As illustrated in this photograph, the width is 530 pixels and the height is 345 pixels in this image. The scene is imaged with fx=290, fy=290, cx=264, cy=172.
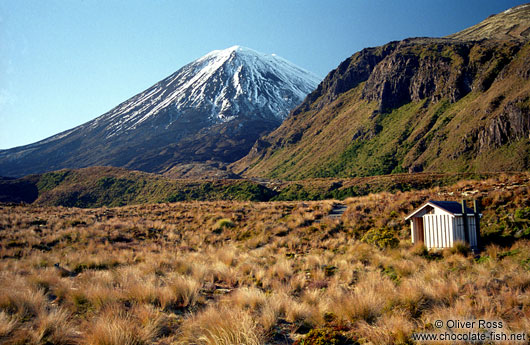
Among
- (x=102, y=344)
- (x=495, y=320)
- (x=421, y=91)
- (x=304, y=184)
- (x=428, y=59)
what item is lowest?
(x=304, y=184)

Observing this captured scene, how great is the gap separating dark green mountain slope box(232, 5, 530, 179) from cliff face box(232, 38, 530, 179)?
26 centimetres

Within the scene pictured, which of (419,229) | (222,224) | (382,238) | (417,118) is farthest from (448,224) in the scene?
(417,118)

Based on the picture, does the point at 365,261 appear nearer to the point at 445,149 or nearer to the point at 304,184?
the point at 304,184

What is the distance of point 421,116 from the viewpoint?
95.5 meters

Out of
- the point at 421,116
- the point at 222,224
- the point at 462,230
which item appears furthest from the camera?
the point at 421,116

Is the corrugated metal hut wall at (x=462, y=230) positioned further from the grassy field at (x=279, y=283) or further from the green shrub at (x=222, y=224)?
the green shrub at (x=222, y=224)

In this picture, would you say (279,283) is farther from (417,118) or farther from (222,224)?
(417,118)

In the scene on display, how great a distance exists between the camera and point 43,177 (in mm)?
88562

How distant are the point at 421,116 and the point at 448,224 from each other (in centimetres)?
9628

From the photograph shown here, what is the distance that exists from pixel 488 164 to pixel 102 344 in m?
79.4

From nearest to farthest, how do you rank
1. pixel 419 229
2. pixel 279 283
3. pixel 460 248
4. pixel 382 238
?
pixel 279 283 < pixel 460 248 < pixel 419 229 < pixel 382 238

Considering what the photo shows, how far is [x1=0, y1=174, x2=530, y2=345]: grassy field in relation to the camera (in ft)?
16.9

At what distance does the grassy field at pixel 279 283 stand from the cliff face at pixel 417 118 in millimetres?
60905

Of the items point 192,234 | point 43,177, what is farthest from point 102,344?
point 43,177
